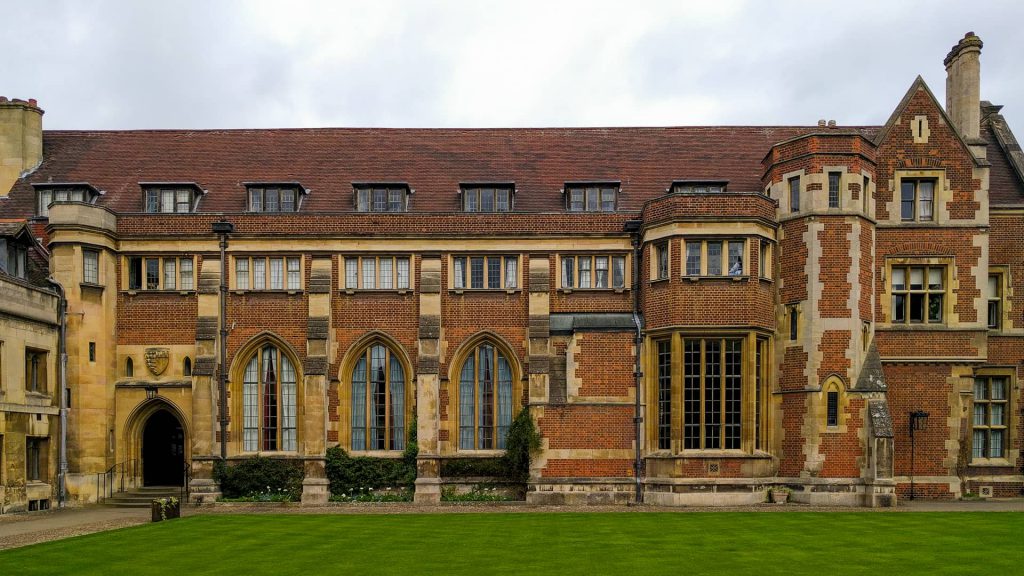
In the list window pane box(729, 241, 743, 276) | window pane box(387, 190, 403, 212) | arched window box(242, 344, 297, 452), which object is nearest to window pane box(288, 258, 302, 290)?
arched window box(242, 344, 297, 452)

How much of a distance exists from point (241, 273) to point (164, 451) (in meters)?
7.67

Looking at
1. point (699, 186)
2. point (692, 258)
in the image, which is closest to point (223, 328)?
point (692, 258)

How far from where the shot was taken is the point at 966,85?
31.3 meters

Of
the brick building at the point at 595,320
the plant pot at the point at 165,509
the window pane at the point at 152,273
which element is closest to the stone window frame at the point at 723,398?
the brick building at the point at 595,320

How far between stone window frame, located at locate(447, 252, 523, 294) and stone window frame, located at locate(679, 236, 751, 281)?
6000 millimetres

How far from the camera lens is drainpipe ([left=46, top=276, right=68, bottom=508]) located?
1156 inches

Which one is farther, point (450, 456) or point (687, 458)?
point (450, 456)

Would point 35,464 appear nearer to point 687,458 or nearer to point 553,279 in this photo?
point 553,279

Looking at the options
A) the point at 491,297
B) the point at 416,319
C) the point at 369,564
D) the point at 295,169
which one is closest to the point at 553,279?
the point at 491,297

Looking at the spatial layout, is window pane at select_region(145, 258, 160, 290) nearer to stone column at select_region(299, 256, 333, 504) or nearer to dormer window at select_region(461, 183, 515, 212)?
stone column at select_region(299, 256, 333, 504)

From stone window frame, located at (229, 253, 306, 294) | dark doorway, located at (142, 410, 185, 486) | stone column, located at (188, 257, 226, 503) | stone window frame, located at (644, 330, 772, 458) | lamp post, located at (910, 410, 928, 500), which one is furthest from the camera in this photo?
dark doorway, located at (142, 410, 185, 486)

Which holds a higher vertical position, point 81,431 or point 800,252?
point 800,252

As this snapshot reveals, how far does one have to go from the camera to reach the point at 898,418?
97.8ft

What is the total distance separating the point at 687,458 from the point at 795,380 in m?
4.40
